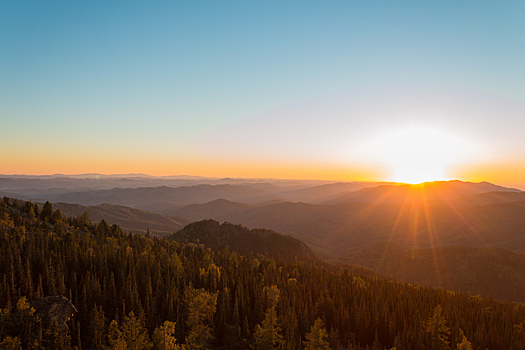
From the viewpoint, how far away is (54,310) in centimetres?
8169

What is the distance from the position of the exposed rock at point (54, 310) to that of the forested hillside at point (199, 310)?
1.92 m

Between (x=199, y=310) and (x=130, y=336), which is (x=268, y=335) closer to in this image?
(x=199, y=310)

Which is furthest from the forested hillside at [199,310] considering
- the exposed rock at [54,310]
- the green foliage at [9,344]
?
the exposed rock at [54,310]

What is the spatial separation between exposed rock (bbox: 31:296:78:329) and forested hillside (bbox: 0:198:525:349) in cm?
192

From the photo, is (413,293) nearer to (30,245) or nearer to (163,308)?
(163,308)

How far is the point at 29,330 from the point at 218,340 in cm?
4917

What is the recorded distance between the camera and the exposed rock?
79.1 meters

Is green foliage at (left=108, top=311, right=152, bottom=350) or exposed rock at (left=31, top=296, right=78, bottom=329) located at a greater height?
exposed rock at (left=31, top=296, right=78, bottom=329)

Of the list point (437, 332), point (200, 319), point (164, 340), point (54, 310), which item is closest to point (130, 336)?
point (164, 340)

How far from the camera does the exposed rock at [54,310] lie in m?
79.1

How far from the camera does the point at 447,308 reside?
12394 cm

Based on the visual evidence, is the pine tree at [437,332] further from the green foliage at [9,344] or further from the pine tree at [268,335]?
the green foliage at [9,344]

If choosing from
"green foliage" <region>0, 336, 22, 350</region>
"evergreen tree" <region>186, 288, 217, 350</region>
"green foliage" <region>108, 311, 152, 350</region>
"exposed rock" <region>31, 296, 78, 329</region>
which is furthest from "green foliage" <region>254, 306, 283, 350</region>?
"green foliage" <region>0, 336, 22, 350</region>

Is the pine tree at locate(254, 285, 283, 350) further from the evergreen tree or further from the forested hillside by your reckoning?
the evergreen tree
